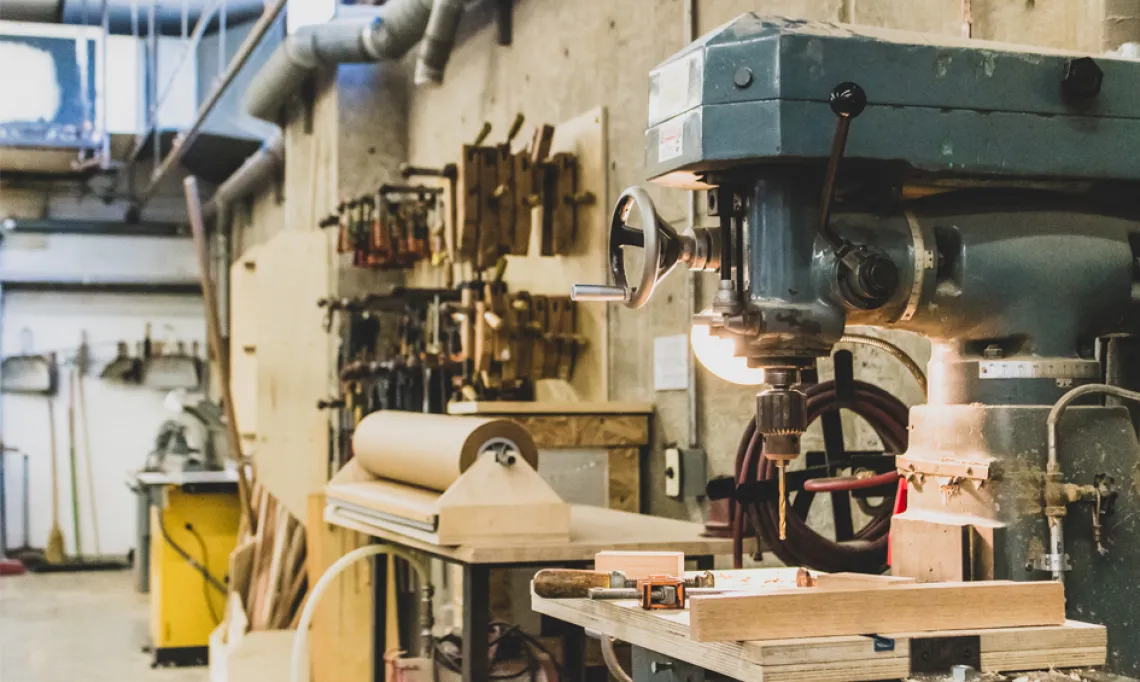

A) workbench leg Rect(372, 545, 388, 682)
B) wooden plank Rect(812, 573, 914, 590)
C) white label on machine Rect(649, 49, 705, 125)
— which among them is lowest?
workbench leg Rect(372, 545, 388, 682)

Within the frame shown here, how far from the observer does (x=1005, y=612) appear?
4.58 feet

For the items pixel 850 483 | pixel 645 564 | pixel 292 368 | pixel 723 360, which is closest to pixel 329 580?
pixel 850 483

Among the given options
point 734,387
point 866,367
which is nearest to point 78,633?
point 734,387

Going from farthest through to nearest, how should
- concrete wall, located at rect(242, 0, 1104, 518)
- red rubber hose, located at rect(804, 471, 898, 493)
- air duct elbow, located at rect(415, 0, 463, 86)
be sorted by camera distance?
air duct elbow, located at rect(415, 0, 463, 86) < concrete wall, located at rect(242, 0, 1104, 518) < red rubber hose, located at rect(804, 471, 898, 493)

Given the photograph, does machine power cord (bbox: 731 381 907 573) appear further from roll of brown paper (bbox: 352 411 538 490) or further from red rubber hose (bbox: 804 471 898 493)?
roll of brown paper (bbox: 352 411 538 490)

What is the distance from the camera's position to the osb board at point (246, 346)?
5883 mm

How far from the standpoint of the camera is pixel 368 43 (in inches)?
229

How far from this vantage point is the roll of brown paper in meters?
2.82

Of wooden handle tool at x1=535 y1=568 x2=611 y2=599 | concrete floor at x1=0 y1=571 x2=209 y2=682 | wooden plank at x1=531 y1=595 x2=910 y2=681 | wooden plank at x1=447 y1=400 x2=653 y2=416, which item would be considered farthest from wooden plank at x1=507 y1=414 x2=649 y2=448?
concrete floor at x1=0 y1=571 x2=209 y2=682

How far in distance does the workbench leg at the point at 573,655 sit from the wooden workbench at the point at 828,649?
141 centimetres

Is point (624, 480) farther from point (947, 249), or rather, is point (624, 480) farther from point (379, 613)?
point (947, 249)

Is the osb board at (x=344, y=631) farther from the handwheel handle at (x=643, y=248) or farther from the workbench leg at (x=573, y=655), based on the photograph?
the handwheel handle at (x=643, y=248)

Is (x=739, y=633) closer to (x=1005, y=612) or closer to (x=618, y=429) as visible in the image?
(x=1005, y=612)

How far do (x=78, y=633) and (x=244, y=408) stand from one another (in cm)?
231
